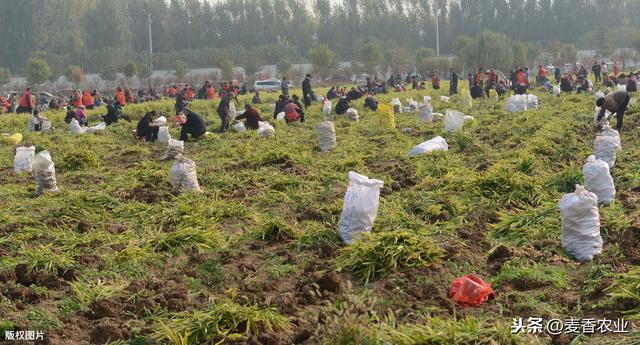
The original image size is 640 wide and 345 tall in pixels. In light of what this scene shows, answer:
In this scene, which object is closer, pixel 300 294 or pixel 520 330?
pixel 520 330

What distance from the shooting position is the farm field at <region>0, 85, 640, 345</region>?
16.6 ft

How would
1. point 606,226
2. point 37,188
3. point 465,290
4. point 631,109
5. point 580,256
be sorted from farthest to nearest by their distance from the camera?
point 631,109 → point 37,188 → point 606,226 → point 580,256 → point 465,290

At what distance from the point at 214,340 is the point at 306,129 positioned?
14346 mm

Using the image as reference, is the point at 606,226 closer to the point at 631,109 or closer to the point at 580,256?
the point at 580,256

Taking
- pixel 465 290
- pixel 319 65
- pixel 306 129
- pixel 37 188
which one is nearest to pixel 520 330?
pixel 465 290

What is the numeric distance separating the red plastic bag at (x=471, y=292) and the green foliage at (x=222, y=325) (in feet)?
4.25

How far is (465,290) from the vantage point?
546 cm

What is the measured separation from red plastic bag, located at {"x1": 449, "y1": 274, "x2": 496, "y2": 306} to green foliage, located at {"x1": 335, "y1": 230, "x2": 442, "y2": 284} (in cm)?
60

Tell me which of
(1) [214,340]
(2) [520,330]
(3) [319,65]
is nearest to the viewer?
(2) [520,330]

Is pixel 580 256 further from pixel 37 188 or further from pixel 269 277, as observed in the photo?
pixel 37 188

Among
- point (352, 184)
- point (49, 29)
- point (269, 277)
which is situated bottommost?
point (269, 277)

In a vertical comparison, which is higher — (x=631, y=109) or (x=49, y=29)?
(x=49, y=29)

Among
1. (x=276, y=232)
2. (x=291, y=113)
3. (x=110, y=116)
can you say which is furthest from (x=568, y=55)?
(x=276, y=232)

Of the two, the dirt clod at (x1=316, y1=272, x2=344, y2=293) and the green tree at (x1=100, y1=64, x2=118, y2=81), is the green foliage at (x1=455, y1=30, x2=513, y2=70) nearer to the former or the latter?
the green tree at (x1=100, y1=64, x2=118, y2=81)
